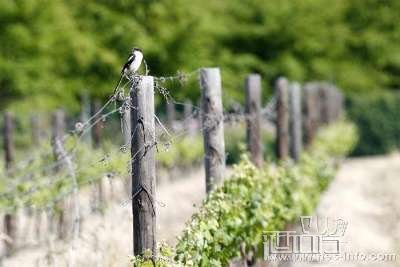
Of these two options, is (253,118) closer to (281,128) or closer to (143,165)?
(281,128)

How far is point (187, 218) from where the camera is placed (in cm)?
1466

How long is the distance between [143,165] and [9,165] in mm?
7935

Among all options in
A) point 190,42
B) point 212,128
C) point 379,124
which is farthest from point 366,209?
point 190,42

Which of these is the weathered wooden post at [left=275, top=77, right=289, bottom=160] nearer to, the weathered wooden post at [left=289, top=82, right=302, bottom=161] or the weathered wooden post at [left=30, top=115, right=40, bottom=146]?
the weathered wooden post at [left=289, top=82, right=302, bottom=161]

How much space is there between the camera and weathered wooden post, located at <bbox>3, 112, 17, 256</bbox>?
12420mm

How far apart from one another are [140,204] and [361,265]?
5061 mm

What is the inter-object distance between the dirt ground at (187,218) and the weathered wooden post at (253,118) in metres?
0.97

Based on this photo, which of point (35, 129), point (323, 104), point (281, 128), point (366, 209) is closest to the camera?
point (281, 128)

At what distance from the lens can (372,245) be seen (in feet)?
38.4

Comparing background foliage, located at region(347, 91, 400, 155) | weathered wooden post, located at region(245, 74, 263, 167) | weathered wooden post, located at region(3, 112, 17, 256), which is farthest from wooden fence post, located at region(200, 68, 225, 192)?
background foliage, located at region(347, 91, 400, 155)

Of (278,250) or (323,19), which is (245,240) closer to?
(278,250)

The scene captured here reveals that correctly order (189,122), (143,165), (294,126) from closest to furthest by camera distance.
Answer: (143,165), (294,126), (189,122)

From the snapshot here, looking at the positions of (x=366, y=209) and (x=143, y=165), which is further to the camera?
(x=366, y=209)

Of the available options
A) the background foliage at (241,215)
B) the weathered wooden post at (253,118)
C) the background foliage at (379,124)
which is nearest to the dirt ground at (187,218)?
the background foliage at (241,215)
